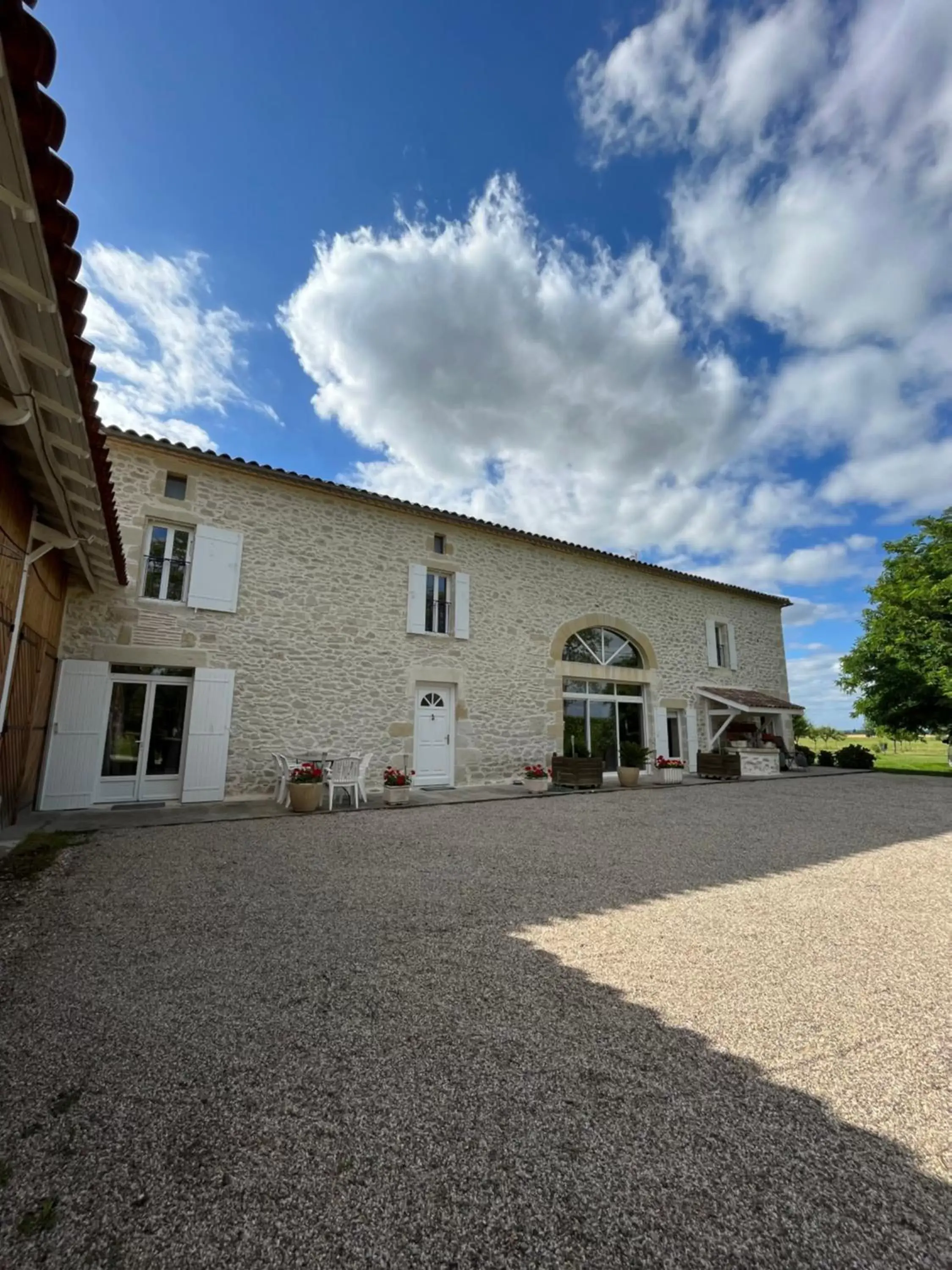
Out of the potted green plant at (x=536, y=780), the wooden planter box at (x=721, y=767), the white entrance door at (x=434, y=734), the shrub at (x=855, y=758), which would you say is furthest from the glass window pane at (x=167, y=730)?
the shrub at (x=855, y=758)

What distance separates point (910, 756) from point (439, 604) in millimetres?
27215

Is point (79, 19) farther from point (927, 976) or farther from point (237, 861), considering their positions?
point (927, 976)

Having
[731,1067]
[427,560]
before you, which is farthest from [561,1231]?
[427,560]

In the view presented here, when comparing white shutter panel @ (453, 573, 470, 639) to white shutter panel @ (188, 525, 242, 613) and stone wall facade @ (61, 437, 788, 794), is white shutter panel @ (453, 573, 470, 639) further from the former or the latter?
white shutter panel @ (188, 525, 242, 613)

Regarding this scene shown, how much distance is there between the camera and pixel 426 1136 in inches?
60.9

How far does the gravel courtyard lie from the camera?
4.14ft

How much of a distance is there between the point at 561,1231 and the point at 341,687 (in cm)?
823

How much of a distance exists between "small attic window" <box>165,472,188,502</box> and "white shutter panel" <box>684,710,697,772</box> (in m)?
11.9

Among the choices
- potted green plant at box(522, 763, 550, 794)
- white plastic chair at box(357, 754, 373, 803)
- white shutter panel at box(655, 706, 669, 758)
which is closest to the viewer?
white plastic chair at box(357, 754, 373, 803)

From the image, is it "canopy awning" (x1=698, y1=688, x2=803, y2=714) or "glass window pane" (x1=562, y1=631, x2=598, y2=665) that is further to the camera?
"canopy awning" (x1=698, y1=688, x2=803, y2=714)

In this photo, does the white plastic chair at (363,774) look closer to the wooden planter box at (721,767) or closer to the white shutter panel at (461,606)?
the white shutter panel at (461,606)

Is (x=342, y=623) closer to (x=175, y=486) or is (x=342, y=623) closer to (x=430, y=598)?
(x=430, y=598)

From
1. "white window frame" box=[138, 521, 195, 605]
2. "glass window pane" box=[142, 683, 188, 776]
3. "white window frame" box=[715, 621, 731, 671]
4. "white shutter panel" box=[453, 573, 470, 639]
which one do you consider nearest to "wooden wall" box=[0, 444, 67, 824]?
"white window frame" box=[138, 521, 195, 605]

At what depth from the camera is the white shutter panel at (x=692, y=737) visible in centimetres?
1340
